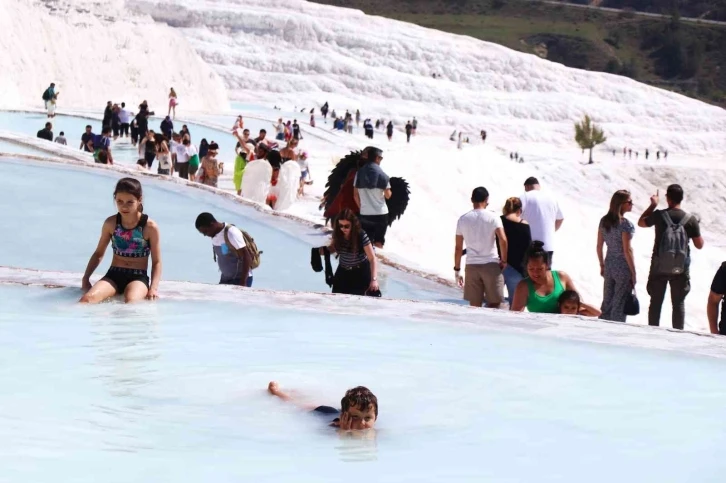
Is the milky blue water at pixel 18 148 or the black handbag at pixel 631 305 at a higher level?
the milky blue water at pixel 18 148

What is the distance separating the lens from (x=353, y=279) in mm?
7664

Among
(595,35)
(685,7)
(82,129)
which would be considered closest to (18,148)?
(82,129)

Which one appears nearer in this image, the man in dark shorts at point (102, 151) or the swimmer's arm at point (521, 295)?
the swimmer's arm at point (521, 295)

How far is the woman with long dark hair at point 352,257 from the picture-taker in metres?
7.24

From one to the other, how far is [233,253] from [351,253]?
806 millimetres

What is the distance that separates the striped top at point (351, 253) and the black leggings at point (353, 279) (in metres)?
0.03

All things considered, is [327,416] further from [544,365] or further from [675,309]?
[675,309]

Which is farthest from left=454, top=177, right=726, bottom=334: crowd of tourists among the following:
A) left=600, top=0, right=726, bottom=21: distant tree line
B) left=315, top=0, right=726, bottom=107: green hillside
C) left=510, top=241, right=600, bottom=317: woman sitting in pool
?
left=600, top=0, right=726, bottom=21: distant tree line

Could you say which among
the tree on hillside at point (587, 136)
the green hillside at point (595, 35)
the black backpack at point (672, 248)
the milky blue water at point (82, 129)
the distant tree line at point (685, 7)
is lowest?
the black backpack at point (672, 248)

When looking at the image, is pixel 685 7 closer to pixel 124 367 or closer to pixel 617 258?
pixel 617 258

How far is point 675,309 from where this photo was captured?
8.16 meters

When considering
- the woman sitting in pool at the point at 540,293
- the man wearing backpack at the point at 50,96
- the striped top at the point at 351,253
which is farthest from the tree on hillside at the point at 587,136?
the woman sitting in pool at the point at 540,293

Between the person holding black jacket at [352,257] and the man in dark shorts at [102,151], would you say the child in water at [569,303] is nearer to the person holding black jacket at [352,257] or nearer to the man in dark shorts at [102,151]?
the person holding black jacket at [352,257]

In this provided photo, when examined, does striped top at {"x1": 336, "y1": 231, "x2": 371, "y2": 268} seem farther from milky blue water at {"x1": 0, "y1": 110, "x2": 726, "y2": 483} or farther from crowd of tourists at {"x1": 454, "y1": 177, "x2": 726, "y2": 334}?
crowd of tourists at {"x1": 454, "y1": 177, "x2": 726, "y2": 334}
